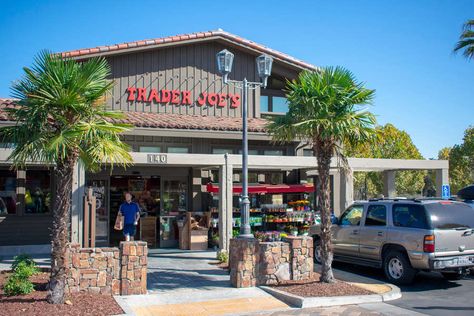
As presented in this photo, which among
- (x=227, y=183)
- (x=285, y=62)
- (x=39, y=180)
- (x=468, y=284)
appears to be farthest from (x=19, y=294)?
(x=285, y=62)

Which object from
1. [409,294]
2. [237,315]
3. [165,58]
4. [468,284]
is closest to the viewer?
[237,315]

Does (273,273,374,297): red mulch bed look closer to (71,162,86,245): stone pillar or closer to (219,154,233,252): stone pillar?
(219,154,233,252): stone pillar

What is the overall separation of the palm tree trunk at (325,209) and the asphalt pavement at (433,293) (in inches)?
57.4

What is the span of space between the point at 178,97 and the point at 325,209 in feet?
27.8

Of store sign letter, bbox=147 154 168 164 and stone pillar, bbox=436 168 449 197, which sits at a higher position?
store sign letter, bbox=147 154 168 164

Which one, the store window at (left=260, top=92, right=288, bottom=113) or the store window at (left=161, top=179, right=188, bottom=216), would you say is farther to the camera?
the store window at (left=260, top=92, right=288, bottom=113)

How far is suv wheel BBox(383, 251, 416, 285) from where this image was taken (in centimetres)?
1036

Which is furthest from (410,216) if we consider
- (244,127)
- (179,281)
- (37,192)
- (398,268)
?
(37,192)

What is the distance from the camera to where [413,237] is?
398 inches

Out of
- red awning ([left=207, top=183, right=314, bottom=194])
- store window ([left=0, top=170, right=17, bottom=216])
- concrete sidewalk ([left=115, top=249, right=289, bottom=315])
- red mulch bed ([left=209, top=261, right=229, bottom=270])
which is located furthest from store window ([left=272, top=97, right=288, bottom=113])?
store window ([left=0, top=170, right=17, bottom=216])

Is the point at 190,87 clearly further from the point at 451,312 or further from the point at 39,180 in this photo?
the point at 451,312

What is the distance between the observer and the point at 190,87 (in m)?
17.1

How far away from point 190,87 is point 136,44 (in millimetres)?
2347

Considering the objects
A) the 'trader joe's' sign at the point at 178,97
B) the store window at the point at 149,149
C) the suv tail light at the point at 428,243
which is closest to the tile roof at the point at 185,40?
the 'trader joe's' sign at the point at 178,97
